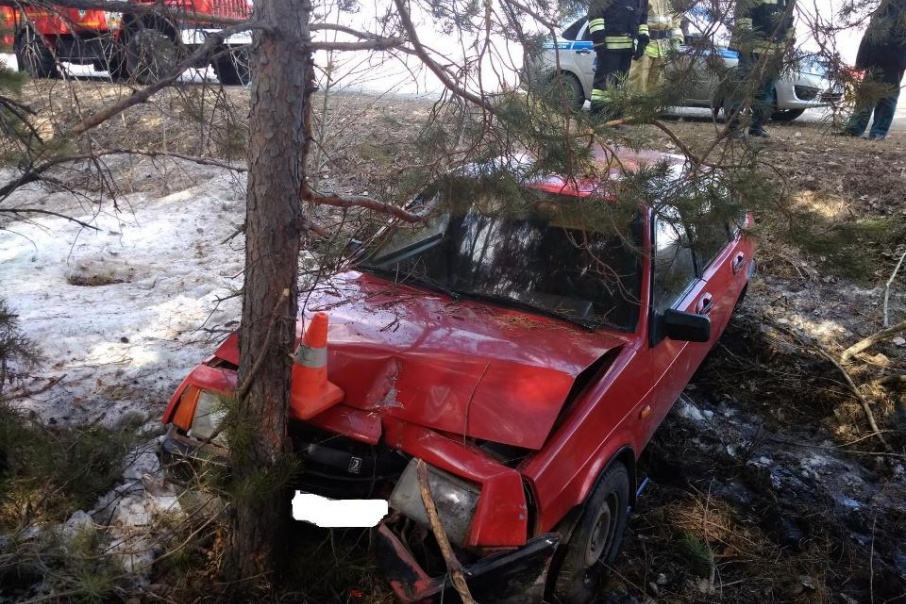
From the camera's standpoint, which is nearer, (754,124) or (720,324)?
(754,124)

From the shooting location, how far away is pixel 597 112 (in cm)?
299

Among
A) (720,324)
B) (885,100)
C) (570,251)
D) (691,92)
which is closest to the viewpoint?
(885,100)

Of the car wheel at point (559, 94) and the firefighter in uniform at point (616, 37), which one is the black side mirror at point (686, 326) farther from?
the firefighter in uniform at point (616, 37)

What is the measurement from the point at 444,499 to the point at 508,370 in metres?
0.57

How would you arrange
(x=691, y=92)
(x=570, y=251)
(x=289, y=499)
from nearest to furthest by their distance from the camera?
(x=289, y=499)
(x=691, y=92)
(x=570, y=251)

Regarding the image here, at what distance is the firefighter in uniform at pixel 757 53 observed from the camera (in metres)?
2.75

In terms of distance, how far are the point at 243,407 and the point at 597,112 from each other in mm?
1952

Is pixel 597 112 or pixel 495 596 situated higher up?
pixel 597 112

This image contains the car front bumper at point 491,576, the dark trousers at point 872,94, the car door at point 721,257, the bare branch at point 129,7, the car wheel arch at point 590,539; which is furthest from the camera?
the car door at point 721,257

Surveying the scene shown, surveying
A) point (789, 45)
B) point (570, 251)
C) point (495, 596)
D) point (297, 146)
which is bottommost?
point (495, 596)

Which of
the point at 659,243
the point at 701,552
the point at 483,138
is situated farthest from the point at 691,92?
the point at 701,552

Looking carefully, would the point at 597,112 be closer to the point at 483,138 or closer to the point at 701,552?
the point at 483,138

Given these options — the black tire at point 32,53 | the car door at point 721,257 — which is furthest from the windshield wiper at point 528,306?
the black tire at point 32,53

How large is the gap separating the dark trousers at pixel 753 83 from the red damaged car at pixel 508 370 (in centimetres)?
33
